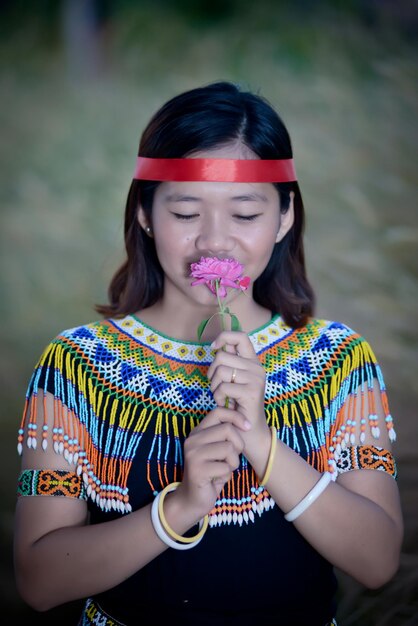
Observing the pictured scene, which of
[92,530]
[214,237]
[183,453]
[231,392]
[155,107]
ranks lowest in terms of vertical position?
[92,530]

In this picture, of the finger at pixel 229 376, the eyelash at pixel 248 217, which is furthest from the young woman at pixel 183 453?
the finger at pixel 229 376

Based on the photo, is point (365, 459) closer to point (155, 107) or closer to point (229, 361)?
point (229, 361)

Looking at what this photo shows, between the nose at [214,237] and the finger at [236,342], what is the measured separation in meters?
0.22

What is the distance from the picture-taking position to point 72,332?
175cm

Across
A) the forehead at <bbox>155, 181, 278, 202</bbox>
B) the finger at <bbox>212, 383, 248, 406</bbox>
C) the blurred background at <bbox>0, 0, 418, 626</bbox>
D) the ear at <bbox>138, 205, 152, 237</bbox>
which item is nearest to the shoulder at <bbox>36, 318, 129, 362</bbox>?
the ear at <bbox>138, 205, 152, 237</bbox>

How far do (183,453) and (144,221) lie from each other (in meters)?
0.46

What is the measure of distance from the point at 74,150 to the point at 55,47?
0.36 metres

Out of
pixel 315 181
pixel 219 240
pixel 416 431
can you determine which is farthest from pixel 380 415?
pixel 315 181

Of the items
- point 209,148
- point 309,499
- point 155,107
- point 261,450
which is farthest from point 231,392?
point 155,107

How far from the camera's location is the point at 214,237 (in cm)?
158

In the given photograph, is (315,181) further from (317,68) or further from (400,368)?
(400,368)

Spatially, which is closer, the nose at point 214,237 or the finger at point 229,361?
the finger at point 229,361

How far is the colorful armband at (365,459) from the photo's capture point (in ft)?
5.36

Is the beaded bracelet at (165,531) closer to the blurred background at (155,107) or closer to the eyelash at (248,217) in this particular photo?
the eyelash at (248,217)
